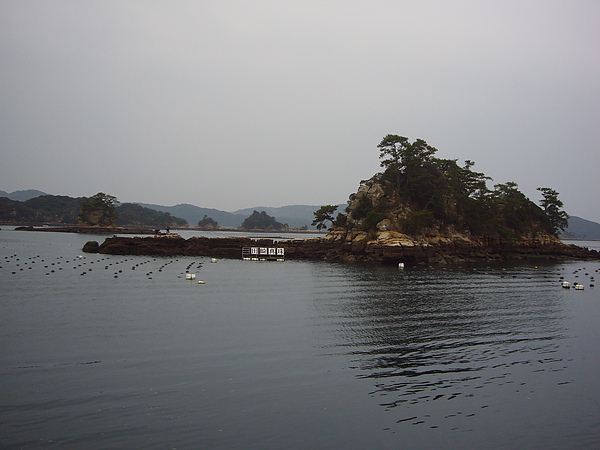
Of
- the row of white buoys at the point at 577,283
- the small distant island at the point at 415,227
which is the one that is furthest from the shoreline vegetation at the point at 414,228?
the row of white buoys at the point at 577,283

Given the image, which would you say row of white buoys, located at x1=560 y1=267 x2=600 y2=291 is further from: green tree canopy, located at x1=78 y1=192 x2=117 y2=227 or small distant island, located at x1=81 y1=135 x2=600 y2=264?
green tree canopy, located at x1=78 y1=192 x2=117 y2=227

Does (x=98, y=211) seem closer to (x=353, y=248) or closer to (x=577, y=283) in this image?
(x=353, y=248)

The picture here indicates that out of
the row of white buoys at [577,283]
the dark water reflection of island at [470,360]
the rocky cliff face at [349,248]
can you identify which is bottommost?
the dark water reflection of island at [470,360]

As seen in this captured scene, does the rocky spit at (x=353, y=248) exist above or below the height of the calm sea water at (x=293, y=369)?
above

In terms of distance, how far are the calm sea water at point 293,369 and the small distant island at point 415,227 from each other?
35435 millimetres

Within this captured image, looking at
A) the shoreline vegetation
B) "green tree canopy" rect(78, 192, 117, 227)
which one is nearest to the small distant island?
the shoreline vegetation

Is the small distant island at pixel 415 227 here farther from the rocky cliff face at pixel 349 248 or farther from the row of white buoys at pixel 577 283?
the row of white buoys at pixel 577 283

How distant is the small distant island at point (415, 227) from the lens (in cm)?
7444

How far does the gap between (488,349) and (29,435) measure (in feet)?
68.8

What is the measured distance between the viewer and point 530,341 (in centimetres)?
2506

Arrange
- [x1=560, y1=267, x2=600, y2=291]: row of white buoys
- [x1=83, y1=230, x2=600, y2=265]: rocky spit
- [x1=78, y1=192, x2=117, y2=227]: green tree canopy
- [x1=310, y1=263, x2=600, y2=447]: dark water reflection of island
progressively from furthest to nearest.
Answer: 1. [x1=78, y1=192, x2=117, y2=227]: green tree canopy
2. [x1=83, y1=230, x2=600, y2=265]: rocky spit
3. [x1=560, y1=267, x2=600, y2=291]: row of white buoys
4. [x1=310, y1=263, x2=600, y2=447]: dark water reflection of island

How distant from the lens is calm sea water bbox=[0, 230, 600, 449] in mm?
13586

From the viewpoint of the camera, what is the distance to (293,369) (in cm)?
1912

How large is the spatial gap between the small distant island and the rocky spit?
17cm
